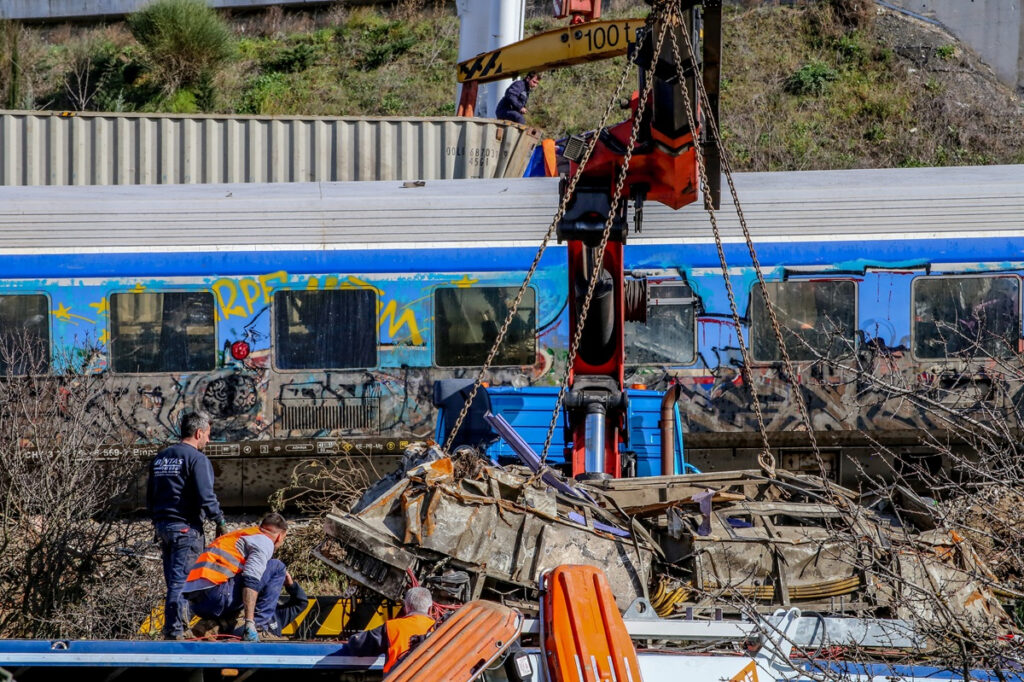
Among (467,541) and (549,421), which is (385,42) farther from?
(467,541)

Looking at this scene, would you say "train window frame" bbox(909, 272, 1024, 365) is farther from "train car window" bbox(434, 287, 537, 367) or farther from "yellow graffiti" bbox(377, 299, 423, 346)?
"yellow graffiti" bbox(377, 299, 423, 346)

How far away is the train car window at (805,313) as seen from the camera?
1136cm

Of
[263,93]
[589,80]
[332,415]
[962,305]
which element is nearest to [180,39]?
[263,93]

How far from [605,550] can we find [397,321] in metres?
5.27

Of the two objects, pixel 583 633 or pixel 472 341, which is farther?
pixel 472 341

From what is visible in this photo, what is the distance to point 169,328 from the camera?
11.4 meters

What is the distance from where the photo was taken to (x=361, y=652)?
234 inches

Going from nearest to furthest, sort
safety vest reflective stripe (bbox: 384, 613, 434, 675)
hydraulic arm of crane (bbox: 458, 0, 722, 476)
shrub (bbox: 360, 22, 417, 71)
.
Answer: safety vest reflective stripe (bbox: 384, 613, 434, 675), hydraulic arm of crane (bbox: 458, 0, 722, 476), shrub (bbox: 360, 22, 417, 71)

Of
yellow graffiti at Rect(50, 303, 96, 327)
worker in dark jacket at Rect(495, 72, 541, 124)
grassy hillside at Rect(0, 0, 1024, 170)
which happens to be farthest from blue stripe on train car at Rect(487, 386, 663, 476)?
grassy hillside at Rect(0, 0, 1024, 170)

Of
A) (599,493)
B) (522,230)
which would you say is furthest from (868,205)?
(599,493)

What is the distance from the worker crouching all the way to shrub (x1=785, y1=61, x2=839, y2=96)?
63.0 feet

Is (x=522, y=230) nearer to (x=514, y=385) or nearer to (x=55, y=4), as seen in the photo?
(x=514, y=385)

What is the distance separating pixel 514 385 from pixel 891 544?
18.3 feet

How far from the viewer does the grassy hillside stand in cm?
2220
